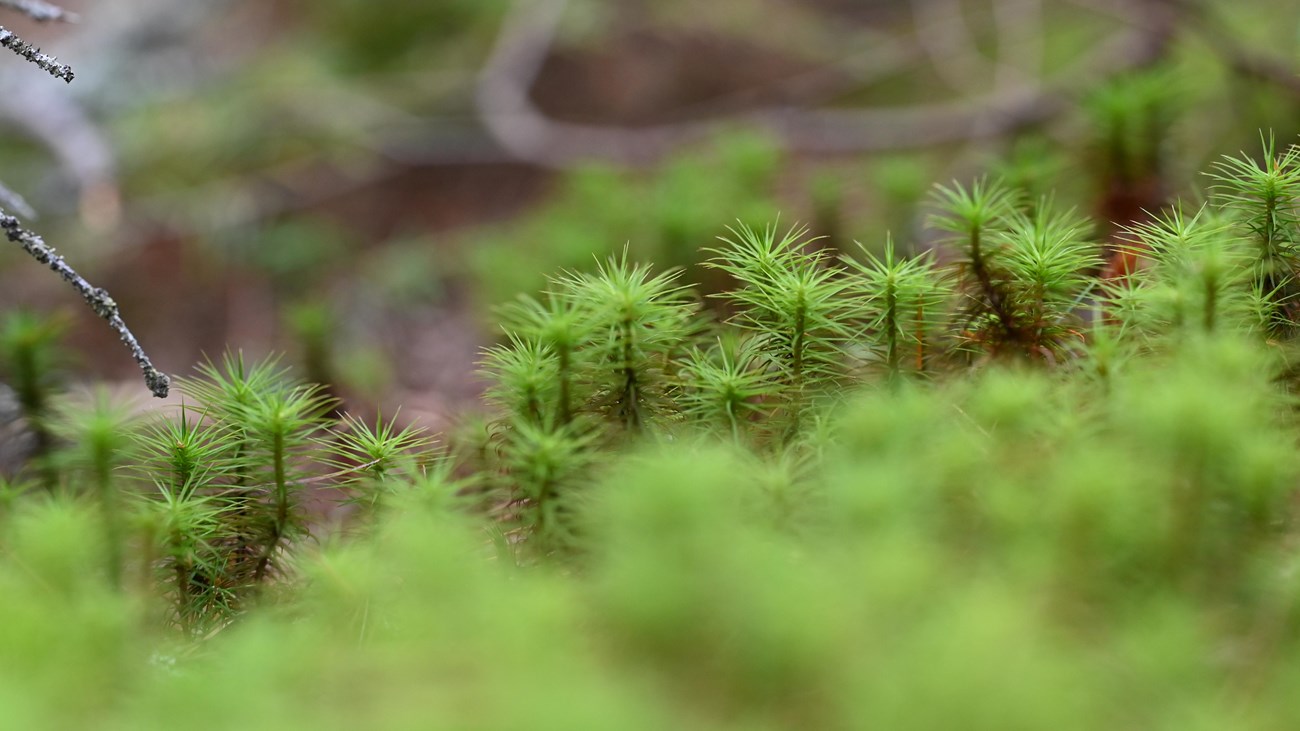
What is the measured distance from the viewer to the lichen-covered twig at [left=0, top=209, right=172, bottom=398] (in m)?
0.93

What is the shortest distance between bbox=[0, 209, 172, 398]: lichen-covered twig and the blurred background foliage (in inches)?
23.9

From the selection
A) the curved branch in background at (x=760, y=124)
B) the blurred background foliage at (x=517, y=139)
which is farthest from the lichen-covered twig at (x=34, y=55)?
the curved branch in background at (x=760, y=124)

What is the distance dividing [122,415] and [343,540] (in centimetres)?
31

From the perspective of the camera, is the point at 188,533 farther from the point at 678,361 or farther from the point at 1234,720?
the point at 1234,720

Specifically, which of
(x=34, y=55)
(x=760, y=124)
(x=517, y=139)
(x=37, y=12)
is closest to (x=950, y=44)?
(x=760, y=124)

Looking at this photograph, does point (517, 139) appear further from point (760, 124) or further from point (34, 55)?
point (34, 55)

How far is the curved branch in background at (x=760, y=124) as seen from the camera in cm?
246

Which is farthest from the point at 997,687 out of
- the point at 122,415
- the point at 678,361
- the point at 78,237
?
the point at 78,237

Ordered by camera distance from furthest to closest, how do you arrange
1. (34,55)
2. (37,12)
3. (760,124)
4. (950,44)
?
(950,44), (760,124), (37,12), (34,55)

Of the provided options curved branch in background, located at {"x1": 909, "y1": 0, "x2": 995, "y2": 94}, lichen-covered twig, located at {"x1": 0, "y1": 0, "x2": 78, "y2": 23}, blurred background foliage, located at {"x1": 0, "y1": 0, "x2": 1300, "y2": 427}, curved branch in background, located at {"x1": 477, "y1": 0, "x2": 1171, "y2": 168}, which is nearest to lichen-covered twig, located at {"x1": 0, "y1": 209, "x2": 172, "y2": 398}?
lichen-covered twig, located at {"x1": 0, "y1": 0, "x2": 78, "y2": 23}

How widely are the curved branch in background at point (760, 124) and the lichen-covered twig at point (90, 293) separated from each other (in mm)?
1637

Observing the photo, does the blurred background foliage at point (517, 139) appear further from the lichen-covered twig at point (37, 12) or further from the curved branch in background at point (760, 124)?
the lichen-covered twig at point (37, 12)

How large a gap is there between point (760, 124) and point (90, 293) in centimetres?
194

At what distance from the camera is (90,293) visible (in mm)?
949
